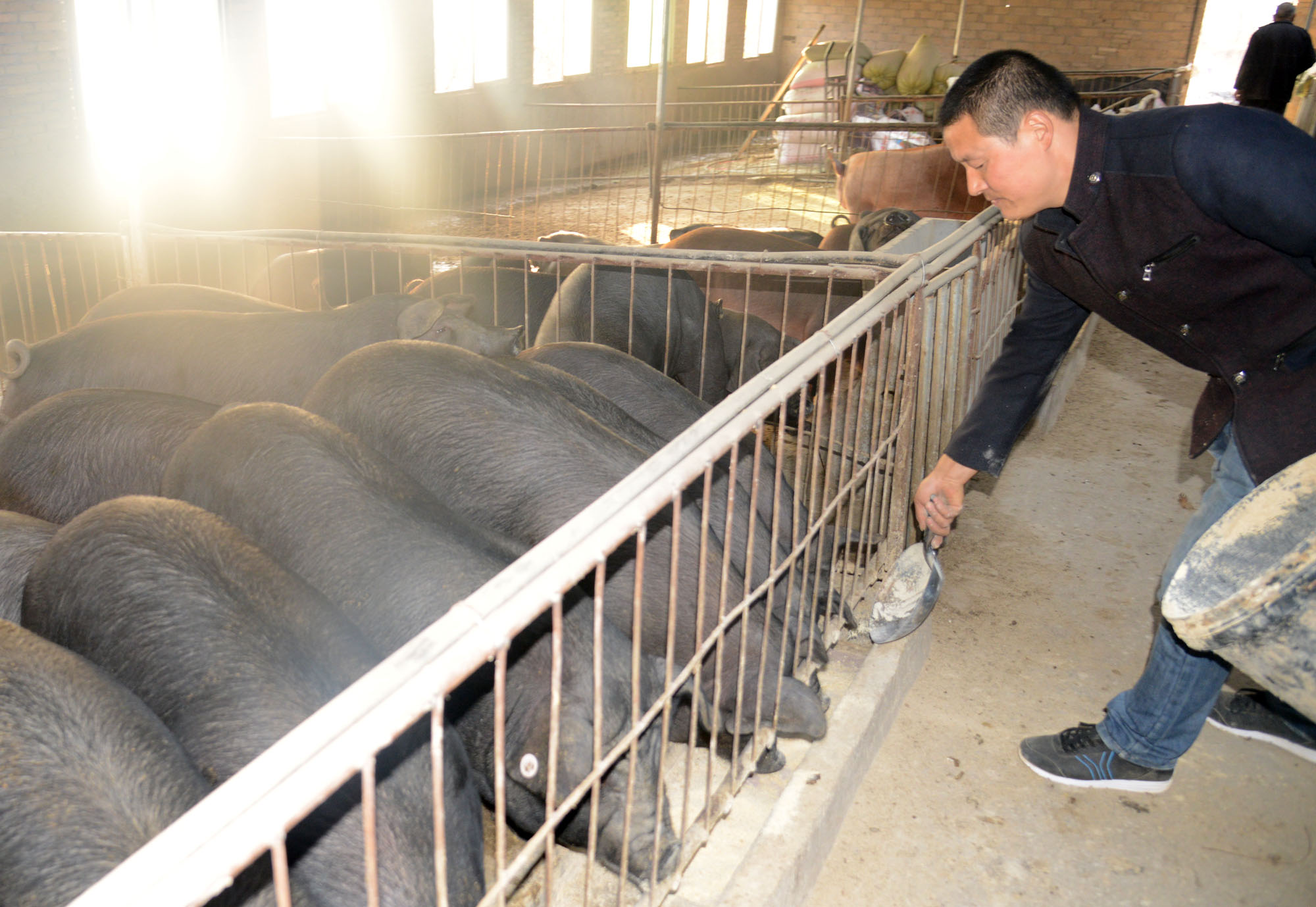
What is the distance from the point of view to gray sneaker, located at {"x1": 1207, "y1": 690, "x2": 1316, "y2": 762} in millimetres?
2893

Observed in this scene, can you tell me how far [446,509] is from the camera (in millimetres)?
2604

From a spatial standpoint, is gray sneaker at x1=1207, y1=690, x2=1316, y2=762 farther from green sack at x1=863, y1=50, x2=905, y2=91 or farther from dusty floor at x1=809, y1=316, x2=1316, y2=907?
green sack at x1=863, y1=50, x2=905, y2=91

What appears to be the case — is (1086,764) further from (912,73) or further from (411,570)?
(912,73)

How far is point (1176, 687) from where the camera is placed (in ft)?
8.34

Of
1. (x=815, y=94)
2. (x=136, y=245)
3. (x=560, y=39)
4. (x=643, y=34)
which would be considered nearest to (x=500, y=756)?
(x=136, y=245)

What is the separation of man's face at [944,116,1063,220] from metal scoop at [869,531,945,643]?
1.04 metres

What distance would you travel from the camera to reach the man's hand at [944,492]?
2.77 meters

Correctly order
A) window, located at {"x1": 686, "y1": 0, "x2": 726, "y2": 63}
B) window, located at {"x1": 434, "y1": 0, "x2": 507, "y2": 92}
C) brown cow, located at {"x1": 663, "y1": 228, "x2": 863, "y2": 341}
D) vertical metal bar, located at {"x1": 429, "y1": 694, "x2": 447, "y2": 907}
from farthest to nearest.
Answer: window, located at {"x1": 686, "y1": 0, "x2": 726, "y2": 63}, window, located at {"x1": 434, "y1": 0, "x2": 507, "y2": 92}, brown cow, located at {"x1": 663, "y1": 228, "x2": 863, "y2": 341}, vertical metal bar, located at {"x1": 429, "y1": 694, "x2": 447, "y2": 907}

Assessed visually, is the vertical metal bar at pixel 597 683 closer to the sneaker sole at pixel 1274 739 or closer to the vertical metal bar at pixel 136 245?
the sneaker sole at pixel 1274 739

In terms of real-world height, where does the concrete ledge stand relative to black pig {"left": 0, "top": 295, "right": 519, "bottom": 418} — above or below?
below

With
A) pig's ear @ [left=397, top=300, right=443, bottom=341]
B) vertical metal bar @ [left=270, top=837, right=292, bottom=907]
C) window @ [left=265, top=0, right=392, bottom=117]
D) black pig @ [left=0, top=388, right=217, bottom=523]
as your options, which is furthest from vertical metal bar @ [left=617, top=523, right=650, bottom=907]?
window @ [left=265, top=0, right=392, bottom=117]

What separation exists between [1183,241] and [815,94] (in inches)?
583

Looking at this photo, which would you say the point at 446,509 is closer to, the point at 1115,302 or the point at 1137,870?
the point at 1115,302

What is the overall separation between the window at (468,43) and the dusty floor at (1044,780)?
32.0 feet
